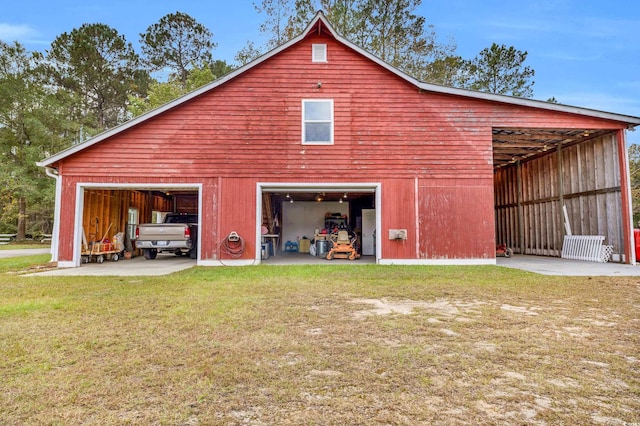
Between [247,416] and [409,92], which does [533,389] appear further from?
[409,92]

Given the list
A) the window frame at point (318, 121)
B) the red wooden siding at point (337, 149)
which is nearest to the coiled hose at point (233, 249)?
the red wooden siding at point (337, 149)

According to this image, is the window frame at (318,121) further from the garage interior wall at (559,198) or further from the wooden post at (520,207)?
the wooden post at (520,207)

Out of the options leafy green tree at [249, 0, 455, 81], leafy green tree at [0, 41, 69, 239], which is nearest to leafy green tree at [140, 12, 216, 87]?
leafy green tree at [0, 41, 69, 239]

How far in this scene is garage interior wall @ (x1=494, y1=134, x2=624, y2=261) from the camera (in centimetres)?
1123

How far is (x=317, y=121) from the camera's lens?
11055mm

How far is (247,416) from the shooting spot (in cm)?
213

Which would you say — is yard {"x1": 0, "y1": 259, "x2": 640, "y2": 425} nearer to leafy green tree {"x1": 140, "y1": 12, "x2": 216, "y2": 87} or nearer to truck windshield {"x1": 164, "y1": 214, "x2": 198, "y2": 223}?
truck windshield {"x1": 164, "y1": 214, "x2": 198, "y2": 223}

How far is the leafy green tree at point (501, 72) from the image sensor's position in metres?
24.2

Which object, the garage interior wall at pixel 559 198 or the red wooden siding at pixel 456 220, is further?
the garage interior wall at pixel 559 198

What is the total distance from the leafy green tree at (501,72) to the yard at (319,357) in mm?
21864

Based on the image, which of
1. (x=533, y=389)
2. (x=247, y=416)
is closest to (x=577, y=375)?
(x=533, y=389)

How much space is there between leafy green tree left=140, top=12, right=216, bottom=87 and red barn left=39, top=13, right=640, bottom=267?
19613mm

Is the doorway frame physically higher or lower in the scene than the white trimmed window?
lower

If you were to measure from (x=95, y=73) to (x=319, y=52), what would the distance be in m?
23.7
